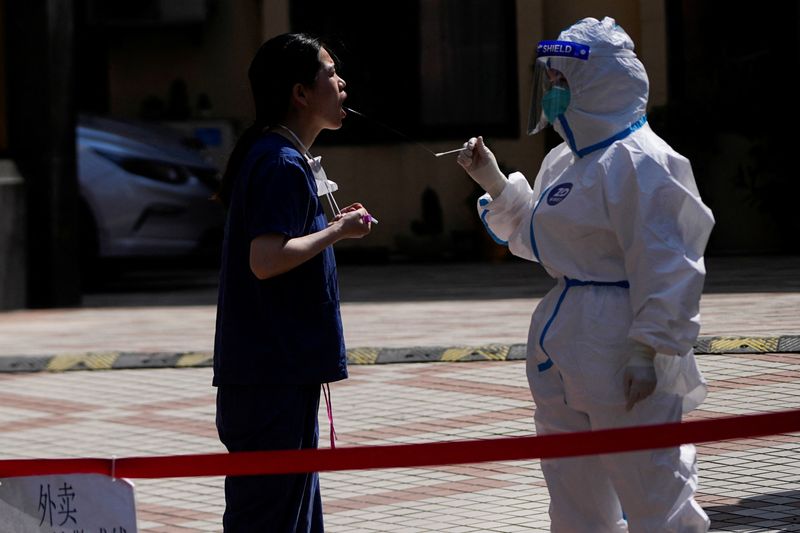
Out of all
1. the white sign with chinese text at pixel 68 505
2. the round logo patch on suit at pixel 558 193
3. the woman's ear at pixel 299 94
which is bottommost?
the white sign with chinese text at pixel 68 505

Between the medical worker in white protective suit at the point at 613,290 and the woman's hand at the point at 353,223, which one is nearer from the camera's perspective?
the medical worker in white protective suit at the point at 613,290

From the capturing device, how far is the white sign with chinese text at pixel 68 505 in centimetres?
437

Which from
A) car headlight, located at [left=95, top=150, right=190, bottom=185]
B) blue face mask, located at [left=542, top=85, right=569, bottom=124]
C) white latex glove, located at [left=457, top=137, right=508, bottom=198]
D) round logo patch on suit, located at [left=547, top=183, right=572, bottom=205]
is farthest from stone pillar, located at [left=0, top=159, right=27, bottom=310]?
round logo patch on suit, located at [left=547, top=183, right=572, bottom=205]

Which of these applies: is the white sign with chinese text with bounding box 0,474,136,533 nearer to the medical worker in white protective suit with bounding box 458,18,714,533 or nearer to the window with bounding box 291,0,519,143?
the medical worker in white protective suit with bounding box 458,18,714,533

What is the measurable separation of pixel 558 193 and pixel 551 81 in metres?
0.37

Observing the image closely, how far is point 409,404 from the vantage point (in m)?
8.52

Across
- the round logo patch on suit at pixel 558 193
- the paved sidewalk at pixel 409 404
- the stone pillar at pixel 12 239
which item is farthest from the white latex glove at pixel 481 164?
the stone pillar at pixel 12 239

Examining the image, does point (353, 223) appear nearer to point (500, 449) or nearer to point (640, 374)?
point (500, 449)

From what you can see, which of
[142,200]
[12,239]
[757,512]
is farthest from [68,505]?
[142,200]

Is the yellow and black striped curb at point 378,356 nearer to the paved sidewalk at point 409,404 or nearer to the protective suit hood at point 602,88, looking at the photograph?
the paved sidewalk at point 409,404

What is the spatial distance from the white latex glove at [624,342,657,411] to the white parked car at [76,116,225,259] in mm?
11140

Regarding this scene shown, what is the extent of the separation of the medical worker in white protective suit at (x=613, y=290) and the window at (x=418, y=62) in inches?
559

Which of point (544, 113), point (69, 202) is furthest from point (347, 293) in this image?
point (544, 113)

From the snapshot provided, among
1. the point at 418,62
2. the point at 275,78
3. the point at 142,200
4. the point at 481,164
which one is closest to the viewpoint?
the point at 275,78
